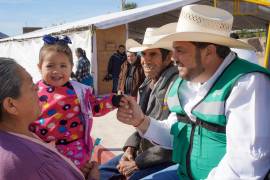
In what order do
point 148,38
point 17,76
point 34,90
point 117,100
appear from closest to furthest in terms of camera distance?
point 17,76 < point 34,90 < point 117,100 < point 148,38

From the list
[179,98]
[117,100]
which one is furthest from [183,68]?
[117,100]

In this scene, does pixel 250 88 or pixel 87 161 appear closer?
pixel 250 88

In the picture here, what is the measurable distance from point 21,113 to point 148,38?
6.48ft

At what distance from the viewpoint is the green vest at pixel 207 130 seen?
1826 millimetres

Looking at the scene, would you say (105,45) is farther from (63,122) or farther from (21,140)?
(21,140)

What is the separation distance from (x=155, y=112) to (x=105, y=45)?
31.2ft

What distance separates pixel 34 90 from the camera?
159 cm

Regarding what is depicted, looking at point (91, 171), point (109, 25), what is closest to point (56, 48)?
point (91, 171)

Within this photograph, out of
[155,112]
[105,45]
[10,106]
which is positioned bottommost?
[105,45]

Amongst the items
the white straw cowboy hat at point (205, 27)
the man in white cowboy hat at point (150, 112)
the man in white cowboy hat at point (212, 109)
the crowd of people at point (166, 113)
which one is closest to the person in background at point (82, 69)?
the man in white cowboy hat at point (150, 112)

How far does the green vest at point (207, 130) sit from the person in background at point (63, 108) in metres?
0.60

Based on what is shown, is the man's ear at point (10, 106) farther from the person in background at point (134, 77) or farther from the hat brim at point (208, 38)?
the person in background at point (134, 77)

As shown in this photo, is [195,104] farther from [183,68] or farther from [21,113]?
[21,113]

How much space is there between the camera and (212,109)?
6.10 ft
